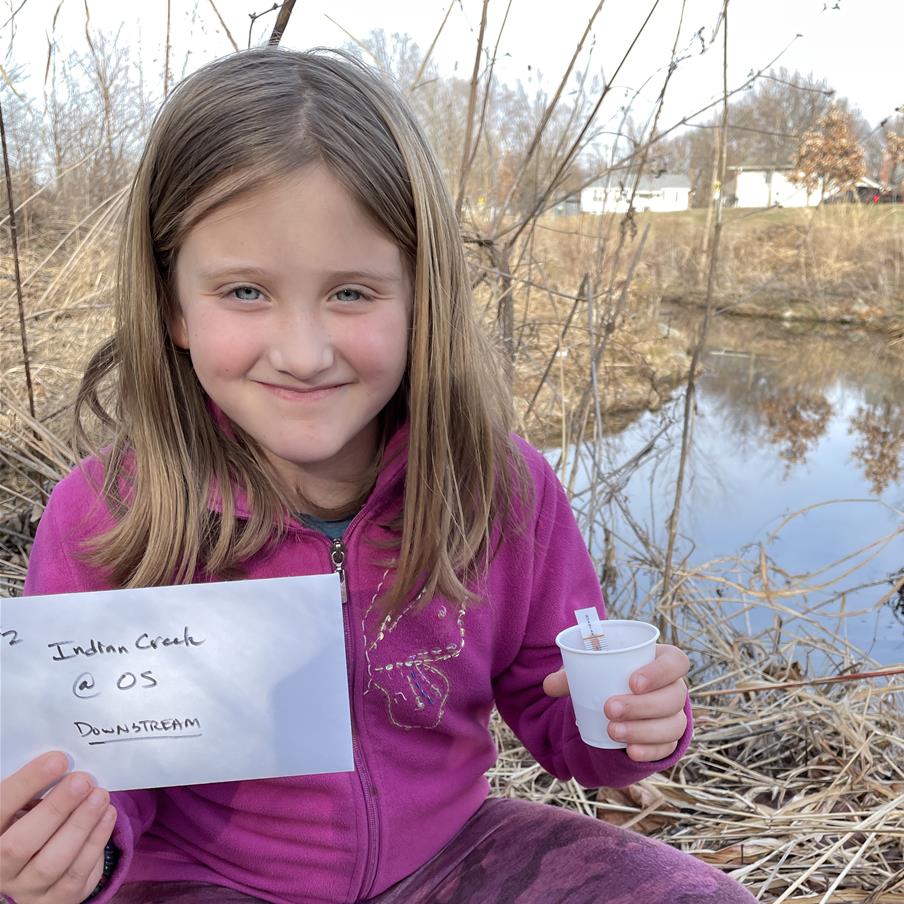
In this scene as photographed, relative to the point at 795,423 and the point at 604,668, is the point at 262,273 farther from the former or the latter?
the point at 795,423

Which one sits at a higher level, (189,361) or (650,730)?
(189,361)

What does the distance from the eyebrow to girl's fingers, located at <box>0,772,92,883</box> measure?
0.59 metres

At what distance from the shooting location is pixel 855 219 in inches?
349

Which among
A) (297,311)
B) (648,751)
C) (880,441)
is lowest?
(880,441)

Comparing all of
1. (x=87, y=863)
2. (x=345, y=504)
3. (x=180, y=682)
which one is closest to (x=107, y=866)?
(x=87, y=863)

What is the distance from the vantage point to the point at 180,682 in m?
1.00

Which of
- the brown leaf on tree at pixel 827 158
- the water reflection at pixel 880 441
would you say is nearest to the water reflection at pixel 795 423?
the water reflection at pixel 880 441

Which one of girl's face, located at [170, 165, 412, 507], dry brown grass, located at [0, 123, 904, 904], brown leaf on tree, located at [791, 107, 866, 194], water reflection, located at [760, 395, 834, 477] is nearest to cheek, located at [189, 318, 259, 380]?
girl's face, located at [170, 165, 412, 507]

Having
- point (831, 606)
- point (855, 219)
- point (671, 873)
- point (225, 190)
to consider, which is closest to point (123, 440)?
point (225, 190)

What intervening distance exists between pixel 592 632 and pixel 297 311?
52 cm

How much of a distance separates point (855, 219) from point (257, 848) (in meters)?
9.31

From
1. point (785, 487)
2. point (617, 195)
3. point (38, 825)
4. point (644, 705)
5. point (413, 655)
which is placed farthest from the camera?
point (785, 487)

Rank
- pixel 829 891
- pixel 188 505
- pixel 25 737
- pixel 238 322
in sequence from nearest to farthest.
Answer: pixel 25 737, pixel 238 322, pixel 188 505, pixel 829 891

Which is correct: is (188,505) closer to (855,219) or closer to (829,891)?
(829,891)
